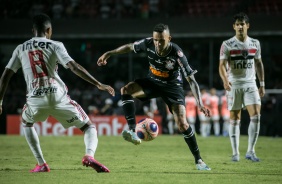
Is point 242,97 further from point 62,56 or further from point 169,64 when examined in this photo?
point 62,56

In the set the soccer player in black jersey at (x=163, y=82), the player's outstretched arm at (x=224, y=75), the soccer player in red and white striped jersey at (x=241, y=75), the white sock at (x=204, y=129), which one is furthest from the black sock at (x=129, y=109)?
the white sock at (x=204, y=129)

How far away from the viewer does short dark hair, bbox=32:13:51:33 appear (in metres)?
8.09

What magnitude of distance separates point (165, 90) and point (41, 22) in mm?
2429

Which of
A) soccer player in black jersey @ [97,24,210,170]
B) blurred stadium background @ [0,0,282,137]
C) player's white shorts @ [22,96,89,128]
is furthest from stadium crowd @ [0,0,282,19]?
player's white shorts @ [22,96,89,128]

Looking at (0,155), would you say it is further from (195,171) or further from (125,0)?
(125,0)

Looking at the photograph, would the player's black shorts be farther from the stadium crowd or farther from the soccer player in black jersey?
the stadium crowd

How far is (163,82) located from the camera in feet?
31.3

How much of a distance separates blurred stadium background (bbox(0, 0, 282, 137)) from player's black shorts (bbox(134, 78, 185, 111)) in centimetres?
A: 1697

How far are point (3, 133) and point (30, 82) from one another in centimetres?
1752

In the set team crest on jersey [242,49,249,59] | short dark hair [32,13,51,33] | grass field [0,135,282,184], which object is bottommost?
grass field [0,135,282,184]

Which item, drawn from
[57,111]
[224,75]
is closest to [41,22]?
[57,111]

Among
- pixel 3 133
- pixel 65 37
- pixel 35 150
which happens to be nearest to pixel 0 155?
pixel 35 150

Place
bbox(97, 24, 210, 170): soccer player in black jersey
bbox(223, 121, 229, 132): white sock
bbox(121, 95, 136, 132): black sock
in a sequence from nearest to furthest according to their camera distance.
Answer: bbox(97, 24, 210, 170): soccer player in black jersey < bbox(121, 95, 136, 132): black sock < bbox(223, 121, 229, 132): white sock

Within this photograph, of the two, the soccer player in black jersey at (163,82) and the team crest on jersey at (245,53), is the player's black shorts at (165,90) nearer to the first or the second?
the soccer player in black jersey at (163,82)
